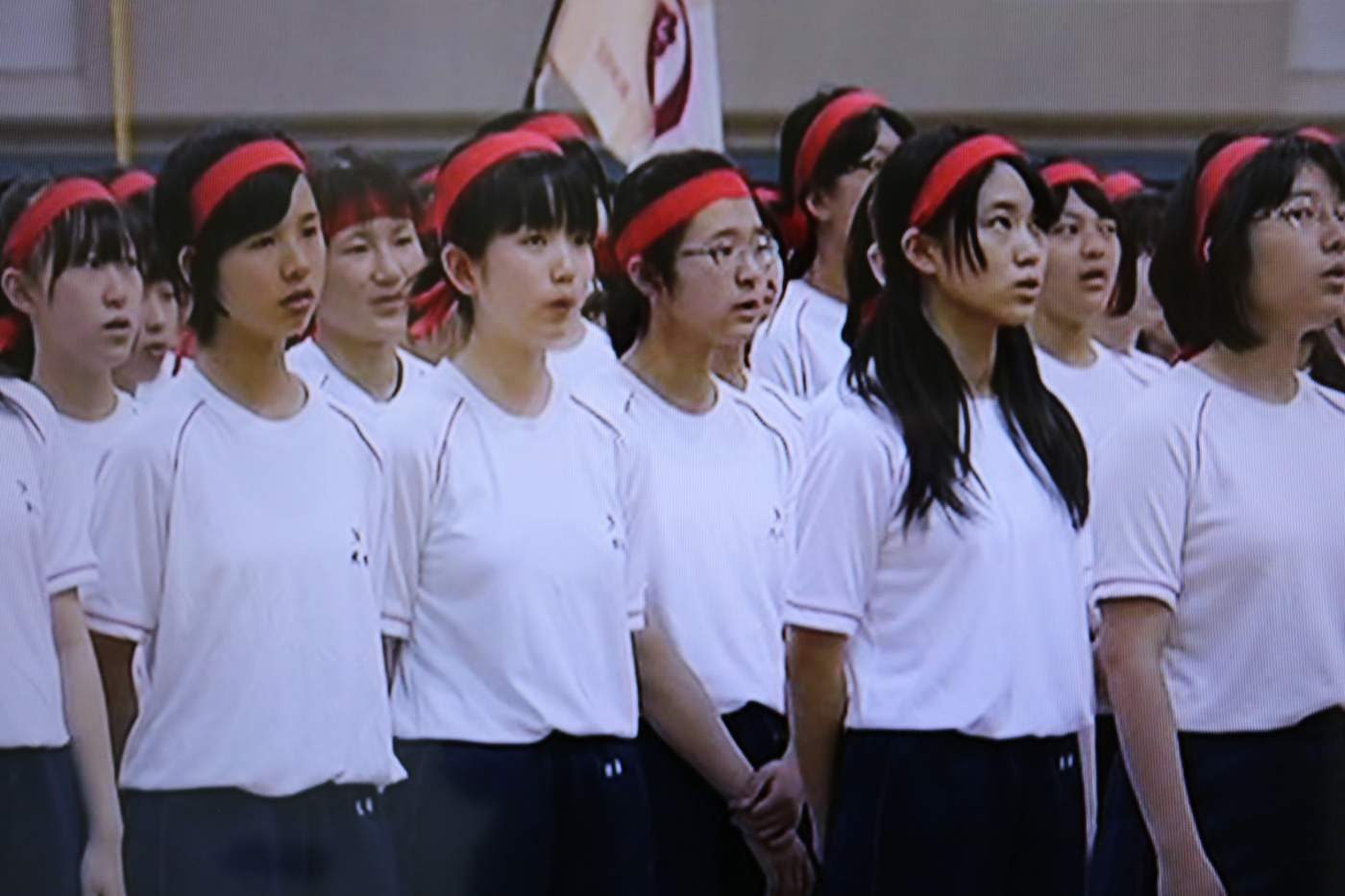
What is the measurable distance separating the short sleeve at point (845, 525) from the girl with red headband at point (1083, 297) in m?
0.30

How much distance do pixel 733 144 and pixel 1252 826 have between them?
35.0 inches

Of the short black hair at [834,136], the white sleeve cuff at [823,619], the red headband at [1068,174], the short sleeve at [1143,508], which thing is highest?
the short black hair at [834,136]

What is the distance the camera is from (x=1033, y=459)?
2822 mm

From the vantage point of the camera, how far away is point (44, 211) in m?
2.63

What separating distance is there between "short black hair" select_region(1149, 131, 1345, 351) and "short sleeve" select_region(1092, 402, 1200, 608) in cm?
11

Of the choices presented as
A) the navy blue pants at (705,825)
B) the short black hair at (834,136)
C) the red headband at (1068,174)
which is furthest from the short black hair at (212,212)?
the red headband at (1068,174)

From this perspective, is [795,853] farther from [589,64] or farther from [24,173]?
[24,173]

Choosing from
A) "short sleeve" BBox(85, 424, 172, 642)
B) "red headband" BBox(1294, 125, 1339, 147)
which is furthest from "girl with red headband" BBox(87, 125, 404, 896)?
"red headband" BBox(1294, 125, 1339, 147)

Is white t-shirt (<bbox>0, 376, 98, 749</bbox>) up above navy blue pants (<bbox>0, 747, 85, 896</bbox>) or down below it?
above

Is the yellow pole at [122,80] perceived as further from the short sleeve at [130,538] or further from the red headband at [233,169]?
the short sleeve at [130,538]

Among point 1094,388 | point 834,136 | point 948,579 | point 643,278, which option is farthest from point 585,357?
point 1094,388

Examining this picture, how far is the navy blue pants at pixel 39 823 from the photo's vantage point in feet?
8.51

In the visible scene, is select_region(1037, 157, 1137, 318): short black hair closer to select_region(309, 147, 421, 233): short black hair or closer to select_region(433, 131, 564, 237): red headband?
select_region(433, 131, 564, 237): red headband

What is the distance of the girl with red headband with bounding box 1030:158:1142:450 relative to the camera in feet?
9.83
